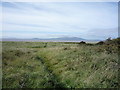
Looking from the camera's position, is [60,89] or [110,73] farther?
[110,73]

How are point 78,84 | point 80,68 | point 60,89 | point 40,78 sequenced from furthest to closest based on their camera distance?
point 80,68 < point 40,78 < point 78,84 < point 60,89

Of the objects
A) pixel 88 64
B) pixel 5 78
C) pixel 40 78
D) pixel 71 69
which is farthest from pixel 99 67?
pixel 5 78

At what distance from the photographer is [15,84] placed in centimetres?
1020

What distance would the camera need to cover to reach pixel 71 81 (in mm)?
11195

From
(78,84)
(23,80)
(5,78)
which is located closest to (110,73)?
(78,84)

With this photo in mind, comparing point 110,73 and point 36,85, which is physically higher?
point 110,73

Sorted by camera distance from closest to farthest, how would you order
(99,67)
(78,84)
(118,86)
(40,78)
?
(118,86) → (78,84) → (40,78) → (99,67)

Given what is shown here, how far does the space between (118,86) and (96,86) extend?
144 cm

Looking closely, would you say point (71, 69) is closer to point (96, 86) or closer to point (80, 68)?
point (80, 68)

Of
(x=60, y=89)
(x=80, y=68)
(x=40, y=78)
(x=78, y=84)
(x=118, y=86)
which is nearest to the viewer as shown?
(x=118, y=86)

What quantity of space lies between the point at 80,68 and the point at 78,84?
3.17 metres

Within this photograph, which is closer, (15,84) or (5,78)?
(15,84)

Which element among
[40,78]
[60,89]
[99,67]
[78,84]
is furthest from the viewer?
A: [99,67]

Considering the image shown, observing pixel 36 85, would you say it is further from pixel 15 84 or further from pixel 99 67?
pixel 99 67
